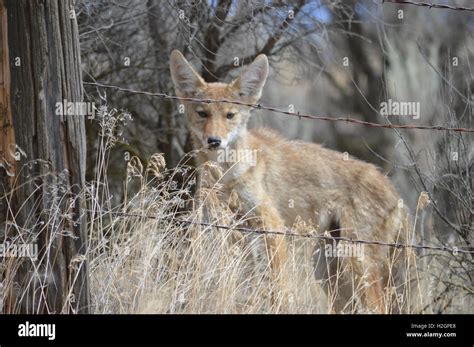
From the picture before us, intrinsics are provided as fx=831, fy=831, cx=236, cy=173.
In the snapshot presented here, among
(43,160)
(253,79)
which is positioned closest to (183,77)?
(253,79)

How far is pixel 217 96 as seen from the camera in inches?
285

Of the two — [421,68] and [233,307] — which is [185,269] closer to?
[233,307]

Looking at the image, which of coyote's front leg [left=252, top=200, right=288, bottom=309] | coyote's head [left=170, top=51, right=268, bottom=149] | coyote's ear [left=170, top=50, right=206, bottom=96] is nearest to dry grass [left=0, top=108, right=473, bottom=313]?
coyote's front leg [left=252, top=200, right=288, bottom=309]

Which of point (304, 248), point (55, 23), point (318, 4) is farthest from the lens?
point (318, 4)

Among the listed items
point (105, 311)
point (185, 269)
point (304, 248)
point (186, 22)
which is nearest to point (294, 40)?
point (186, 22)

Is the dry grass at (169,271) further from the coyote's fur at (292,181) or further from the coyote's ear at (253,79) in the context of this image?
the coyote's ear at (253,79)

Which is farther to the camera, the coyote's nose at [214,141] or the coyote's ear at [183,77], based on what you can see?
the coyote's ear at [183,77]

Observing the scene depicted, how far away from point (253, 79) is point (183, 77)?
2.01 ft

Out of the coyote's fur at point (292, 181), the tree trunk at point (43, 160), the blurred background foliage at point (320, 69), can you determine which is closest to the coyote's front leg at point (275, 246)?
the coyote's fur at point (292, 181)

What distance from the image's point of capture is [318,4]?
801cm

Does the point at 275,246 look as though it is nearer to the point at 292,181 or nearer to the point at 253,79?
the point at 292,181

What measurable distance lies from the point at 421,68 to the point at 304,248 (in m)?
4.56

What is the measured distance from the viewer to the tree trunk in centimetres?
400

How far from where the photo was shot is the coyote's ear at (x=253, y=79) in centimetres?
714
